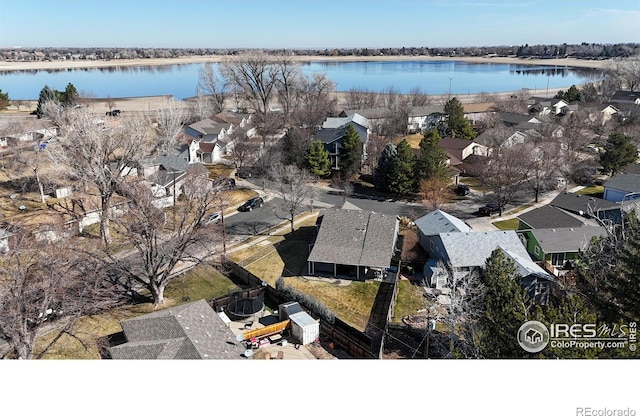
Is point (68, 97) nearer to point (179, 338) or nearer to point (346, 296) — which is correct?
point (346, 296)

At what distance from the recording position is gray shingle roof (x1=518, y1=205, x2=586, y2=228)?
72.0ft

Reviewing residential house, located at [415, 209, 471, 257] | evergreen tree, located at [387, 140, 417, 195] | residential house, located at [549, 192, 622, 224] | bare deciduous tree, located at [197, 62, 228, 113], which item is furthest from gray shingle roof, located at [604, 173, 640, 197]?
bare deciduous tree, located at [197, 62, 228, 113]

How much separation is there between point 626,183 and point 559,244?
10698 millimetres

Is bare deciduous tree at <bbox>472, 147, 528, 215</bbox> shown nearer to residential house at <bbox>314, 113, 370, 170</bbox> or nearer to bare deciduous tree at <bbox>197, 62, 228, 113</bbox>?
residential house at <bbox>314, 113, 370, 170</bbox>

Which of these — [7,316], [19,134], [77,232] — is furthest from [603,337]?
[19,134]

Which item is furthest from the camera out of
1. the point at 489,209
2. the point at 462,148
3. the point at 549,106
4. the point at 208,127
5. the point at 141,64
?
the point at 141,64

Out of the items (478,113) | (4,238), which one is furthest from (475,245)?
(478,113)

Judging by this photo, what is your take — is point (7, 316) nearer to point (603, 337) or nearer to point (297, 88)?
point (603, 337)

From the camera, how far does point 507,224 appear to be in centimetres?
2486

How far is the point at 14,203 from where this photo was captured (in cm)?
2517

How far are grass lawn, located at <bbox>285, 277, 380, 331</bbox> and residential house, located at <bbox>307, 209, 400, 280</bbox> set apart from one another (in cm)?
75

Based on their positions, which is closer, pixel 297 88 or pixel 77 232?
pixel 77 232

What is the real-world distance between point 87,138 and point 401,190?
1797cm

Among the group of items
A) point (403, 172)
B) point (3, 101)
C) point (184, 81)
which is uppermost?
point (184, 81)
